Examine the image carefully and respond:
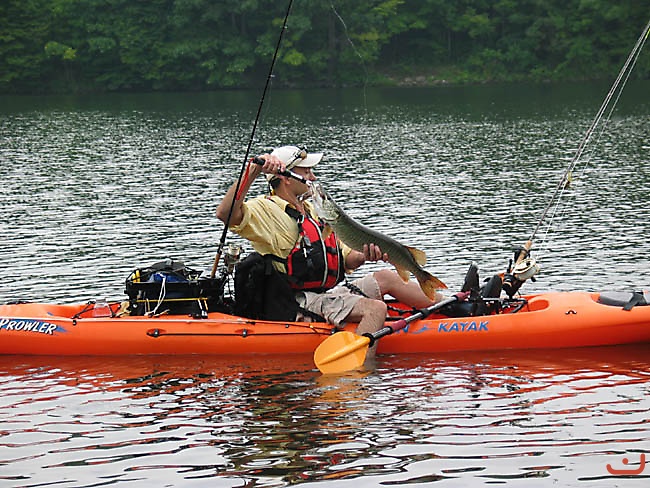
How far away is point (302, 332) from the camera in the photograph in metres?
9.45

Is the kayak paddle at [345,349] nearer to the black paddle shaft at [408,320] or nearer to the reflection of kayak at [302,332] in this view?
the black paddle shaft at [408,320]

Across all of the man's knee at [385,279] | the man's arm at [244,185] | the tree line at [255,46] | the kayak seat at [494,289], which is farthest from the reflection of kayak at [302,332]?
the tree line at [255,46]

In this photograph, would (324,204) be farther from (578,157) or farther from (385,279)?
(578,157)

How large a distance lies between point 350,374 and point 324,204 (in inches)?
65.5

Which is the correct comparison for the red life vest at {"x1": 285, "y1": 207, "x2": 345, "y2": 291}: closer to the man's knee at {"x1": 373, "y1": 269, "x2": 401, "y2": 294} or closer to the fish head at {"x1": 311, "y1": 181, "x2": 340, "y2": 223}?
the man's knee at {"x1": 373, "y1": 269, "x2": 401, "y2": 294}

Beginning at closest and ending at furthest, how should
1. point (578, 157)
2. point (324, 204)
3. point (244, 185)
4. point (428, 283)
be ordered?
point (324, 204) → point (244, 185) → point (428, 283) → point (578, 157)

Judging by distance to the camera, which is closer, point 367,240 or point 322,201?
point 322,201

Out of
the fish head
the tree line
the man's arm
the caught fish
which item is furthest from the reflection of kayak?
the tree line

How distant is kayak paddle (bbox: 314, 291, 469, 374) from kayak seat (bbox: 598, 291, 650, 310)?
1958mm

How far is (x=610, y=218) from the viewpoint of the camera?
17.0 m

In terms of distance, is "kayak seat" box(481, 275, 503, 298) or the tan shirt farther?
"kayak seat" box(481, 275, 503, 298)

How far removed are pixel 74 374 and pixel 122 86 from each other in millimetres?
50862

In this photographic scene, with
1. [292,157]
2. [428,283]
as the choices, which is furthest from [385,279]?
[292,157]

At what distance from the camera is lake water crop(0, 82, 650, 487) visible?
6.88m
